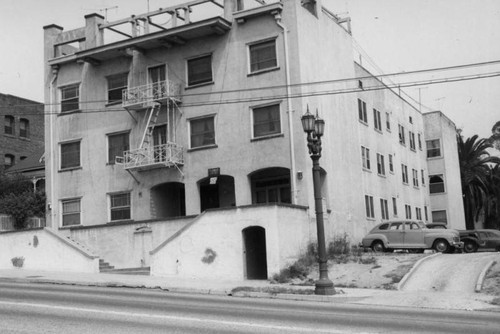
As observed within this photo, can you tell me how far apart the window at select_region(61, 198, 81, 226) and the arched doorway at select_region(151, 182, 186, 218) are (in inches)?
181

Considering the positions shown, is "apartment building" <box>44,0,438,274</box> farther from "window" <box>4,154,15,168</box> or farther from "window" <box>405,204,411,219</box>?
"window" <box>4,154,15,168</box>

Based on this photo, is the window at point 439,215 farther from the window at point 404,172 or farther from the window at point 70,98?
the window at point 70,98

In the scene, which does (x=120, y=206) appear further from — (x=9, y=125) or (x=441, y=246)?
(x=9, y=125)

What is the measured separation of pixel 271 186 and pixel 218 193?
2877mm

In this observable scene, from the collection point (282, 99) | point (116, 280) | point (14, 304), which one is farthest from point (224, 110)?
point (14, 304)

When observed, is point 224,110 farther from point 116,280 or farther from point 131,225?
point 116,280

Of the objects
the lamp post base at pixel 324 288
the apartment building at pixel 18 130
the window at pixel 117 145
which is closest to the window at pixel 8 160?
the apartment building at pixel 18 130

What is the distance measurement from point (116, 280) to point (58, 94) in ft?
51.8

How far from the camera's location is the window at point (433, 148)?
50.0 meters

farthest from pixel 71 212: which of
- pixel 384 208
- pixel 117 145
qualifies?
pixel 384 208

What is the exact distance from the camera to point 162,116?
106 ft

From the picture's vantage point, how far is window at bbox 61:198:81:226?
3397cm

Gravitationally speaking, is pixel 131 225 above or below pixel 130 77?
below

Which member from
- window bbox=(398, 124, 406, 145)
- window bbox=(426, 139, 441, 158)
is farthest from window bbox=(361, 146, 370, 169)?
window bbox=(426, 139, 441, 158)
